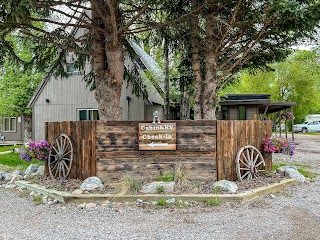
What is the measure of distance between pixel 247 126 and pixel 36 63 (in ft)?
23.1

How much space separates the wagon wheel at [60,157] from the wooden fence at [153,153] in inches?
18.2

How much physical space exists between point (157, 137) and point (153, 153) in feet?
1.18

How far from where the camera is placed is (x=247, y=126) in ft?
25.1

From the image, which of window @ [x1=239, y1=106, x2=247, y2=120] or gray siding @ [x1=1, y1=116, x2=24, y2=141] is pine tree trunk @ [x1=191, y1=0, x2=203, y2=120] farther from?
gray siding @ [x1=1, y1=116, x2=24, y2=141]

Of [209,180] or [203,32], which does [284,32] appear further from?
[209,180]

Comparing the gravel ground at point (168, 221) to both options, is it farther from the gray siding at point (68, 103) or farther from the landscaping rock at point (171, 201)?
the gray siding at point (68, 103)

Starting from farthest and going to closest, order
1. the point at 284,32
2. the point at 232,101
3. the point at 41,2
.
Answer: the point at 232,101, the point at 284,32, the point at 41,2

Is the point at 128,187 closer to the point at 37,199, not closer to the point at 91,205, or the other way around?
the point at 91,205

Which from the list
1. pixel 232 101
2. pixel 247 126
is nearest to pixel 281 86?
pixel 232 101

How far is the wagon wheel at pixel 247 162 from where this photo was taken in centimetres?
728

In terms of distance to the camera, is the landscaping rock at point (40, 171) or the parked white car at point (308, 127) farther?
the parked white car at point (308, 127)

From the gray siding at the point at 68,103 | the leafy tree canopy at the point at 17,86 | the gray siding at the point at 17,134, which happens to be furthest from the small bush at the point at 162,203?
the gray siding at the point at 17,134

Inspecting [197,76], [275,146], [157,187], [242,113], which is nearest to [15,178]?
[157,187]

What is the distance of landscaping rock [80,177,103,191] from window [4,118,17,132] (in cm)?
2209
